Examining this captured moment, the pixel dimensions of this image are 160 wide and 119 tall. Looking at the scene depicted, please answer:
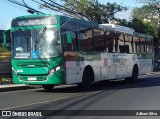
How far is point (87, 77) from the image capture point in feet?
61.4

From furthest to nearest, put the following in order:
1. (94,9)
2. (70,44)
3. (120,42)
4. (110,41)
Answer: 1. (94,9)
2. (120,42)
3. (110,41)
4. (70,44)

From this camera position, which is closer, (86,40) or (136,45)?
(86,40)

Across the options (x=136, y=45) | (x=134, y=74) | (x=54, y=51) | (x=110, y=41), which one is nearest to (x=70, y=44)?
(x=54, y=51)

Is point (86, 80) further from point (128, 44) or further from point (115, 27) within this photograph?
point (128, 44)

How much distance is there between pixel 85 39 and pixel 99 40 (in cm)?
167

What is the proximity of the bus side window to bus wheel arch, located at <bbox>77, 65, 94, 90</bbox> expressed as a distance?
0.88 metres

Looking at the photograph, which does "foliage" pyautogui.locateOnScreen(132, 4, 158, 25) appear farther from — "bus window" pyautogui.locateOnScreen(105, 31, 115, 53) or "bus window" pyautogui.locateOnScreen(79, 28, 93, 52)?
"bus window" pyautogui.locateOnScreen(79, 28, 93, 52)

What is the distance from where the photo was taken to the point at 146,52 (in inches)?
1091

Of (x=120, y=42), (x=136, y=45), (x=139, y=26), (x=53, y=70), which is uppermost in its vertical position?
(x=139, y=26)

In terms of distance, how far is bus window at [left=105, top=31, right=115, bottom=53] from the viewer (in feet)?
69.2

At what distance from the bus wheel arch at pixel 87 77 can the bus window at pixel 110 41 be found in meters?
2.44

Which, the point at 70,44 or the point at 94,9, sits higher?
the point at 94,9

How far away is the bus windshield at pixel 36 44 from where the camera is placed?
1636 cm

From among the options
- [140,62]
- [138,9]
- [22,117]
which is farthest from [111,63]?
[138,9]
